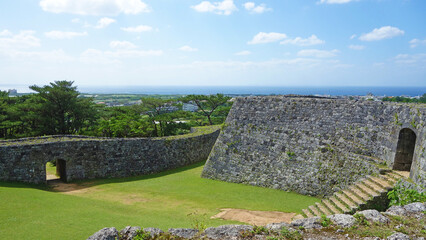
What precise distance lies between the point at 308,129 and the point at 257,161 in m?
3.20

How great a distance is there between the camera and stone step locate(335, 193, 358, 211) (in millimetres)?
9991

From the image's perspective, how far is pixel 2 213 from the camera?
9812 millimetres

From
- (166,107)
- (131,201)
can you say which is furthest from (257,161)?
(166,107)

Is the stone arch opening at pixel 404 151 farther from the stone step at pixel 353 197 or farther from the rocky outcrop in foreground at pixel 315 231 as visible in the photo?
the rocky outcrop in foreground at pixel 315 231

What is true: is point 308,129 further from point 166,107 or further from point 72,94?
point 166,107

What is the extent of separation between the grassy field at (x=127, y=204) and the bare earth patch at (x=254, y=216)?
40 cm

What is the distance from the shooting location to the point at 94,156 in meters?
17.3

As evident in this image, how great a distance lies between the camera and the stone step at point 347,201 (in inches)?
393

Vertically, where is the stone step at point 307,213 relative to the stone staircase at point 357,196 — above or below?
below

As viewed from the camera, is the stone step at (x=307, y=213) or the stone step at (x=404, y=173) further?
the stone step at (x=307, y=213)

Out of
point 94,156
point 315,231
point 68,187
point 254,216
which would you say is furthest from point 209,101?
point 315,231

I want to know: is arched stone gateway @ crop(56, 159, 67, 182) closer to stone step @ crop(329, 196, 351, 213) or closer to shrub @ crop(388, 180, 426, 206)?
stone step @ crop(329, 196, 351, 213)

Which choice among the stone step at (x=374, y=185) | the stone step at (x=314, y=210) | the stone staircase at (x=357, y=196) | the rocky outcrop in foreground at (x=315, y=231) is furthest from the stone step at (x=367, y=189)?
the rocky outcrop in foreground at (x=315, y=231)

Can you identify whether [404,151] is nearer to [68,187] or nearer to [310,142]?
[310,142]
